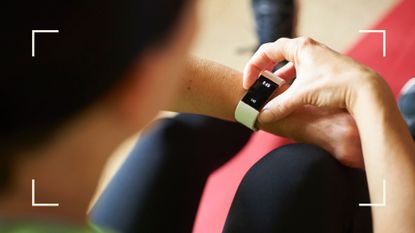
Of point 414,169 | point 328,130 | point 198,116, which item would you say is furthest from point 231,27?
point 414,169

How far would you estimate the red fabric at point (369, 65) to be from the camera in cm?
105

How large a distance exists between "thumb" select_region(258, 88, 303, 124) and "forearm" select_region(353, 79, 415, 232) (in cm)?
9

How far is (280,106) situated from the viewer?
78 centimetres

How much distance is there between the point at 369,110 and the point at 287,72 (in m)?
0.16

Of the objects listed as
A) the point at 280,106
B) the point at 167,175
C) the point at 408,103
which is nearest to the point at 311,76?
the point at 280,106

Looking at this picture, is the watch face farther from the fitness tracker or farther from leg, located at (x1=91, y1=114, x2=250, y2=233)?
leg, located at (x1=91, y1=114, x2=250, y2=233)

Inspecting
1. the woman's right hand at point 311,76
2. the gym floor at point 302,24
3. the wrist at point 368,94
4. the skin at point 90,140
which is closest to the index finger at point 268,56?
the woman's right hand at point 311,76

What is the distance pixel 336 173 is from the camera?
2.50 feet

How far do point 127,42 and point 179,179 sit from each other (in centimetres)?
48

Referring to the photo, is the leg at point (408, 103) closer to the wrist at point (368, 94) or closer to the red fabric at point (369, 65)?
the red fabric at point (369, 65)

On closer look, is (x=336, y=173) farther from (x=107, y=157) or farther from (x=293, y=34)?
(x=293, y=34)

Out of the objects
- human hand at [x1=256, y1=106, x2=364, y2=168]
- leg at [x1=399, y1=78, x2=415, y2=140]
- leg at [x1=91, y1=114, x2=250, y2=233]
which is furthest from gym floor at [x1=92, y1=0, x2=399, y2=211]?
human hand at [x1=256, y1=106, x2=364, y2=168]

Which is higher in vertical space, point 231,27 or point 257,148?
point 231,27

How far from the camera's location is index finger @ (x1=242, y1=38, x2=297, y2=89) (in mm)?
795
